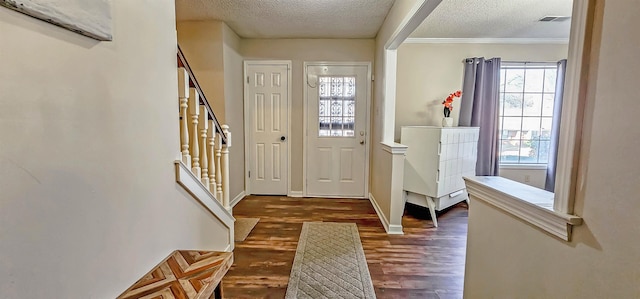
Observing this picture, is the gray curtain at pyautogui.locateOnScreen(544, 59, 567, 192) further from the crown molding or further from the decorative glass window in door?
the decorative glass window in door

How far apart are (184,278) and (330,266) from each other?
1.26m

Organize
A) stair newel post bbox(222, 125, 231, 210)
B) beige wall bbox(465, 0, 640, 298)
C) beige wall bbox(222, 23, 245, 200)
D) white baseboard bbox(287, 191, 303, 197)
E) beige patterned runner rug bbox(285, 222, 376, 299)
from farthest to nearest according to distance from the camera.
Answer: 1. white baseboard bbox(287, 191, 303, 197)
2. beige wall bbox(222, 23, 245, 200)
3. stair newel post bbox(222, 125, 231, 210)
4. beige patterned runner rug bbox(285, 222, 376, 299)
5. beige wall bbox(465, 0, 640, 298)

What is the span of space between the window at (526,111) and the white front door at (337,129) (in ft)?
6.54

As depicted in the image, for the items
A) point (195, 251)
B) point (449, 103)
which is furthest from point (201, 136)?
point (449, 103)

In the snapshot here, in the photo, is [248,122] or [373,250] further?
[248,122]

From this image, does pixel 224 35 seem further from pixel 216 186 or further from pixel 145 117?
pixel 145 117

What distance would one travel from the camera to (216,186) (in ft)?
7.55

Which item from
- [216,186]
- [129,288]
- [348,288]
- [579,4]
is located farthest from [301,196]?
[579,4]

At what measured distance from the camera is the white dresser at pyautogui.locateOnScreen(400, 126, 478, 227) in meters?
2.99

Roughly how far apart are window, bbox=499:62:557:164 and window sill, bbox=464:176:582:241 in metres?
3.22

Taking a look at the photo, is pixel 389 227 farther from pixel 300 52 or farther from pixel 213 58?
pixel 213 58

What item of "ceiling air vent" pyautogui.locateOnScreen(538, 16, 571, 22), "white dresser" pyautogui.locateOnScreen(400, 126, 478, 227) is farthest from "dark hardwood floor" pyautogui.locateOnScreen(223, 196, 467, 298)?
"ceiling air vent" pyautogui.locateOnScreen(538, 16, 571, 22)

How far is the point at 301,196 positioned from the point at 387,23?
261 cm

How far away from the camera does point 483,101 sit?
3.85 meters
